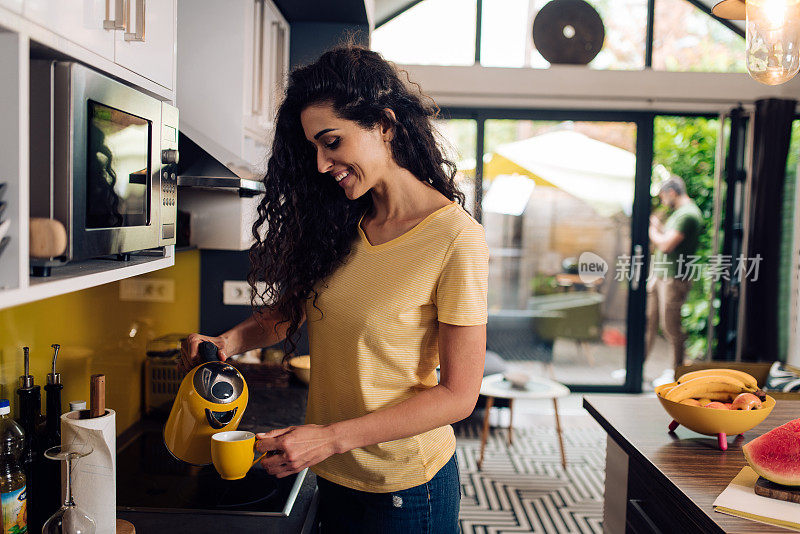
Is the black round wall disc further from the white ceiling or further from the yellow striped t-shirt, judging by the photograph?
the yellow striped t-shirt

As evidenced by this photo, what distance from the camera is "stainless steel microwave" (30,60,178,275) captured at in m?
0.86

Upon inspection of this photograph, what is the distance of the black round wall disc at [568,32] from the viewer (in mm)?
4434

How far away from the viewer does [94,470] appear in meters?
1.11

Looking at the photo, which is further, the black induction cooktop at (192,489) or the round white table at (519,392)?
the round white table at (519,392)

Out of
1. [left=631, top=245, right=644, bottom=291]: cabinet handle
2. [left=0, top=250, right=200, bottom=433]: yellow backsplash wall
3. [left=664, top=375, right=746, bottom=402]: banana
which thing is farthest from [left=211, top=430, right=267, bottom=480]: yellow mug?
[left=631, top=245, right=644, bottom=291]: cabinet handle

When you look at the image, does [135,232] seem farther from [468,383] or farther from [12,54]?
[468,383]

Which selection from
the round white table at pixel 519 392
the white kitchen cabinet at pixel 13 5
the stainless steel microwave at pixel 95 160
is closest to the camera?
the white kitchen cabinet at pixel 13 5

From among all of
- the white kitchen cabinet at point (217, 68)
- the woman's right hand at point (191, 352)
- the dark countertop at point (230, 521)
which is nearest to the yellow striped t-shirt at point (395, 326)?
the dark countertop at point (230, 521)

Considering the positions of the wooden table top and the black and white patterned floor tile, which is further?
the black and white patterned floor tile

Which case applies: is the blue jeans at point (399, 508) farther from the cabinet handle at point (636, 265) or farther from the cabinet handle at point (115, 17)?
the cabinet handle at point (636, 265)

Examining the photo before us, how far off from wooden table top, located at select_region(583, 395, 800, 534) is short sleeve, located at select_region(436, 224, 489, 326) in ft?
1.85

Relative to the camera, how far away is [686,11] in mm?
4934

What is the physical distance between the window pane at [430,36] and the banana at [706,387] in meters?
3.56

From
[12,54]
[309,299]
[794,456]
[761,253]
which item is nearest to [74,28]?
[12,54]
